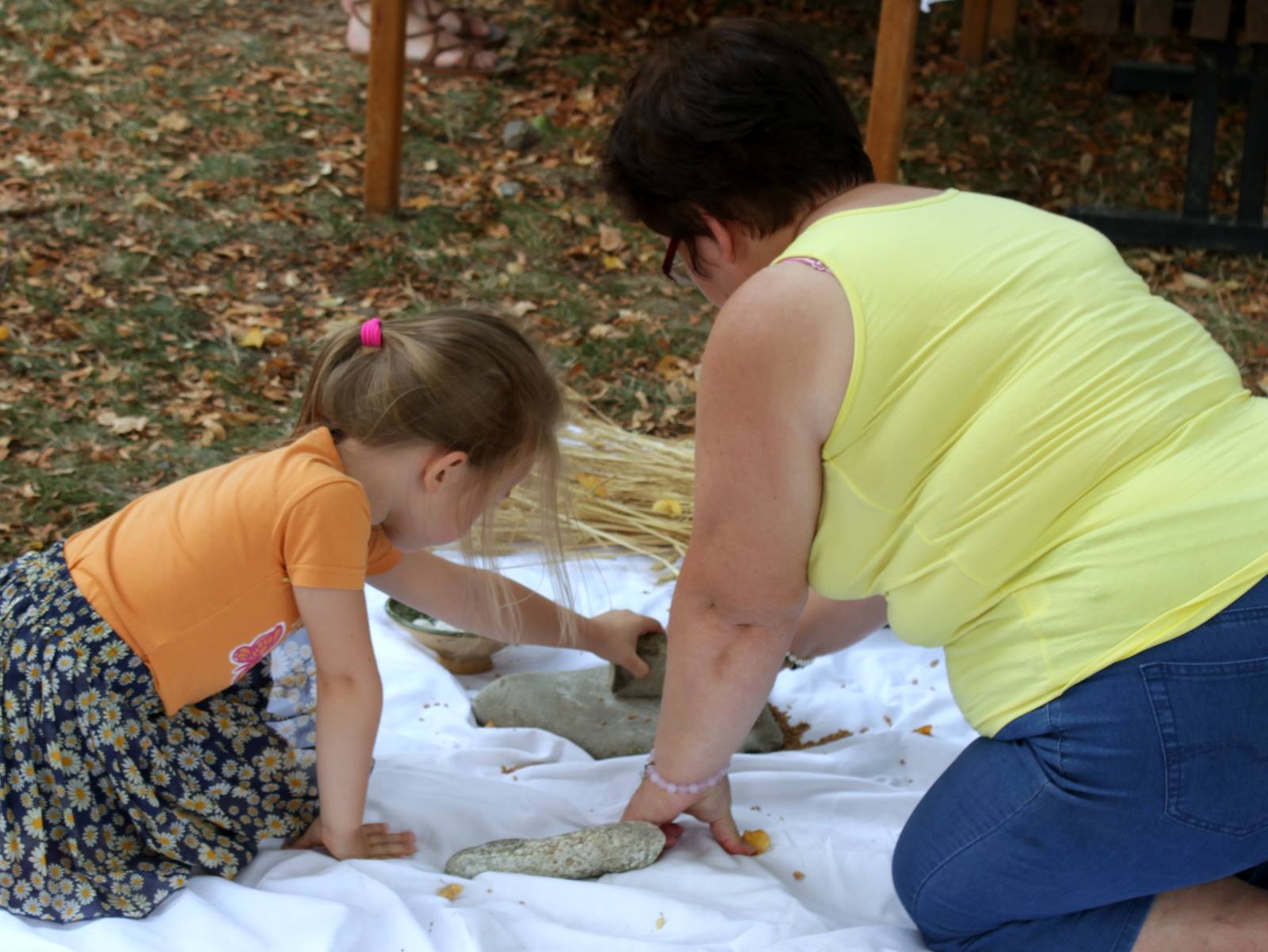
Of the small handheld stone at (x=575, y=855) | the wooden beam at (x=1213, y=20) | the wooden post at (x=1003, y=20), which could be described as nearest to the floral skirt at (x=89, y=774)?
the small handheld stone at (x=575, y=855)

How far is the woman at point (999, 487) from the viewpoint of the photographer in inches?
64.4

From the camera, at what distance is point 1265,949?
1.78 metres

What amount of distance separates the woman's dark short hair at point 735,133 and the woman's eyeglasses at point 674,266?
57 mm

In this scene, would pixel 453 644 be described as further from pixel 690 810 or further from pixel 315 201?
pixel 315 201

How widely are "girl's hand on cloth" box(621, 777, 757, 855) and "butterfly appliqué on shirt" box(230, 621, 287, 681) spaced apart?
2.12 feet

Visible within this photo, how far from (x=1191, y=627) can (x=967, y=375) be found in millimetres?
426

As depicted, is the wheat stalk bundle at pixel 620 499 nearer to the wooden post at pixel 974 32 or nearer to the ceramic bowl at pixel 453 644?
the ceramic bowl at pixel 453 644

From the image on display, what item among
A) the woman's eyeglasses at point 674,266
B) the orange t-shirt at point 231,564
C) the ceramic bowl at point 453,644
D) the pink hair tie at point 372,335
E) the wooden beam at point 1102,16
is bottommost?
the ceramic bowl at point 453,644

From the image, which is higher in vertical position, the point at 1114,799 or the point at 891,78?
the point at 891,78

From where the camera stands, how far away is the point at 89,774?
192cm

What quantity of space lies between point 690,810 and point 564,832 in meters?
0.25

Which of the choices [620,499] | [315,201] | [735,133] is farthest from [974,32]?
[735,133]

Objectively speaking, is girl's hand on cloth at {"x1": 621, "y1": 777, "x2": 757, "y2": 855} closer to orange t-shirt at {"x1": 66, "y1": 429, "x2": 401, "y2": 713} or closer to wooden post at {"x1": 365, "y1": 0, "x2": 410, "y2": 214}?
orange t-shirt at {"x1": 66, "y1": 429, "x2": 401, "y2": 713}

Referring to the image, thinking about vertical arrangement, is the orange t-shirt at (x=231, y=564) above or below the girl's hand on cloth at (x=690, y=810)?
above
